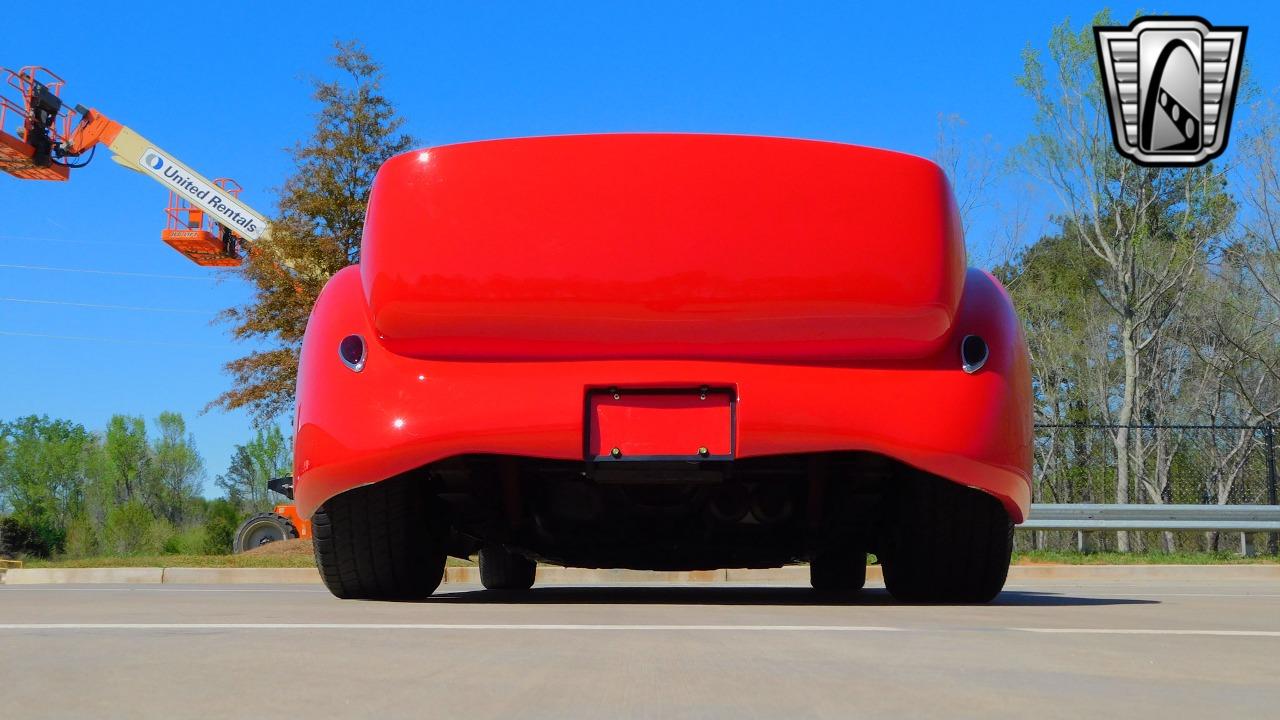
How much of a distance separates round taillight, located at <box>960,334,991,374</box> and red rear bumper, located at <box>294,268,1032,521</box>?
0.02m

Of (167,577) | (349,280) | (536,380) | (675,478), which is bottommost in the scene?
(167,577)

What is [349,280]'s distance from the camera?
4.37 meters

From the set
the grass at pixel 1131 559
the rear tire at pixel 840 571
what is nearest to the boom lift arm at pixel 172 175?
the grass at pixel 1131 559

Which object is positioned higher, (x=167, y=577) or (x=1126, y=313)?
(x=1126, y=313)

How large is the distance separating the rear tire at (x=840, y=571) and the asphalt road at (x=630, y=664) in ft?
6.40

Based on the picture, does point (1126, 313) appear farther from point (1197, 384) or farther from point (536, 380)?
point (536, 380)

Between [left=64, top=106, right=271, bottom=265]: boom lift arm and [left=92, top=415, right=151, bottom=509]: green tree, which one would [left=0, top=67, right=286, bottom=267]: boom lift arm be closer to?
[left=64, top=106, right=271, bottom=265]: boom lift arm

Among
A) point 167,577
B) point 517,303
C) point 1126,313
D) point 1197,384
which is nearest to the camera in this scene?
point 517,303

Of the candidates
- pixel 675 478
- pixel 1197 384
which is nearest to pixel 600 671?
pixel 675 478

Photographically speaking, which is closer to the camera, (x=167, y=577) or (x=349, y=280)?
(x=349, y=280)

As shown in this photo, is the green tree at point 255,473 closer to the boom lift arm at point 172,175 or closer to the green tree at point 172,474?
the green tree at point 172,474

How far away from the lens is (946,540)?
435 cm

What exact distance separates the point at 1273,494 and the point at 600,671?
13811mm

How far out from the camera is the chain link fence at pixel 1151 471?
17.3 metres
